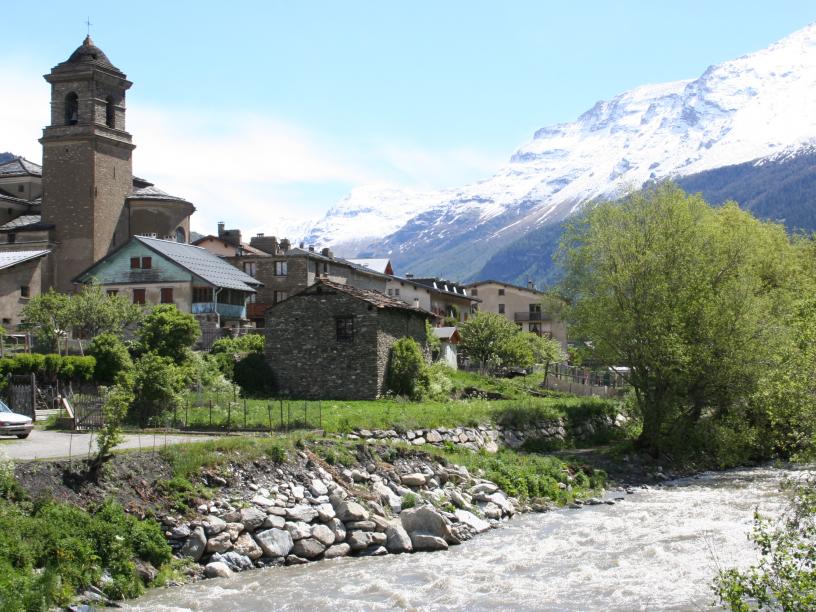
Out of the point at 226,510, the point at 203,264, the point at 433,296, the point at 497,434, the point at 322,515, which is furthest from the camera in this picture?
the point at 433,296

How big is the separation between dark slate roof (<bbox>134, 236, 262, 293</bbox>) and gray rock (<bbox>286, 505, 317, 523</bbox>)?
4483cm

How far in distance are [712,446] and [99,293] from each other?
36.4 meters

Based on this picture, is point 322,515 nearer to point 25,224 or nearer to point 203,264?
point 203,264

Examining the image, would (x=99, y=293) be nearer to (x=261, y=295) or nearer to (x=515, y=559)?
(x=261, y=295)

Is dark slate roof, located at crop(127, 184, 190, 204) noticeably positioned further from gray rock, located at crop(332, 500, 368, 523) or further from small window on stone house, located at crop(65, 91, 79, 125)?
gray rock, located at crop(332, 500, 368, 523)

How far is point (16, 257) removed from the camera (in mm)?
68750

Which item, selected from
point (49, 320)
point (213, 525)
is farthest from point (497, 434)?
point (49, 320)

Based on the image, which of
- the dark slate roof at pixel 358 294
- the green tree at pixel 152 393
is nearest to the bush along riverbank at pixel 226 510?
the green tree at pixel 152 393

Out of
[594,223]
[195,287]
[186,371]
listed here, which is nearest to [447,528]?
[186,371]

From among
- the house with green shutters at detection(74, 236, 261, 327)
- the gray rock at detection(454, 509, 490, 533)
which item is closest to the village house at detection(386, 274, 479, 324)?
the house with green shutters at detection(74, 236, 261, 327)

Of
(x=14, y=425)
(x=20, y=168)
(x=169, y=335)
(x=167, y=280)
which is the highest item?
(x=20, y=168)

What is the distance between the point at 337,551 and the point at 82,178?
60329 mm

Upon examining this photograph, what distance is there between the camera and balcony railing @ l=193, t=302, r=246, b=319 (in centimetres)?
6831

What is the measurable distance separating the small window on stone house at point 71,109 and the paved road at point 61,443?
5005 cm
